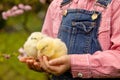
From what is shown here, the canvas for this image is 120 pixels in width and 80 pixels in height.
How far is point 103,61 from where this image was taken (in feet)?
6.72

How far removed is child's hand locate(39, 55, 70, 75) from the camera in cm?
199

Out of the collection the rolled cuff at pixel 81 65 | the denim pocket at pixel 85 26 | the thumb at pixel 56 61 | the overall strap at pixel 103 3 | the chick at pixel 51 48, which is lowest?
the rolled cuff at pixel 81 65

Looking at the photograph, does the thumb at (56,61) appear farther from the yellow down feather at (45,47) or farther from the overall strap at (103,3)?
the overall strap at (103,3)

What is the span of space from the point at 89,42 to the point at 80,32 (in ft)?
0.22

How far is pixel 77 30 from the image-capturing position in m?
2.13

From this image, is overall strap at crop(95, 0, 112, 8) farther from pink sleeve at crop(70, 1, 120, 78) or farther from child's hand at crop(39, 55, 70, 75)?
child's hand at crop(39, 55, 70, 75)

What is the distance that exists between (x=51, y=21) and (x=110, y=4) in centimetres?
43

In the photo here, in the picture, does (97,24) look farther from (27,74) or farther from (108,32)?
(27,74)

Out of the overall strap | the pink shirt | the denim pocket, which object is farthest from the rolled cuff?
the overall strap

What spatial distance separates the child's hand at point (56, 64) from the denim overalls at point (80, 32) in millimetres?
123

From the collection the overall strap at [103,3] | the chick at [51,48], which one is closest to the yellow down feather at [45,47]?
the chick at [51,48]

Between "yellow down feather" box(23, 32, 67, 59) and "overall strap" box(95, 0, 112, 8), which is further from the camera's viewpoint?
"overall strap" box(95, 0, 112, 8)

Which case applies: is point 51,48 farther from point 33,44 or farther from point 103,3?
point 103,3

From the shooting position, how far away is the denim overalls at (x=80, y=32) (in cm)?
211
